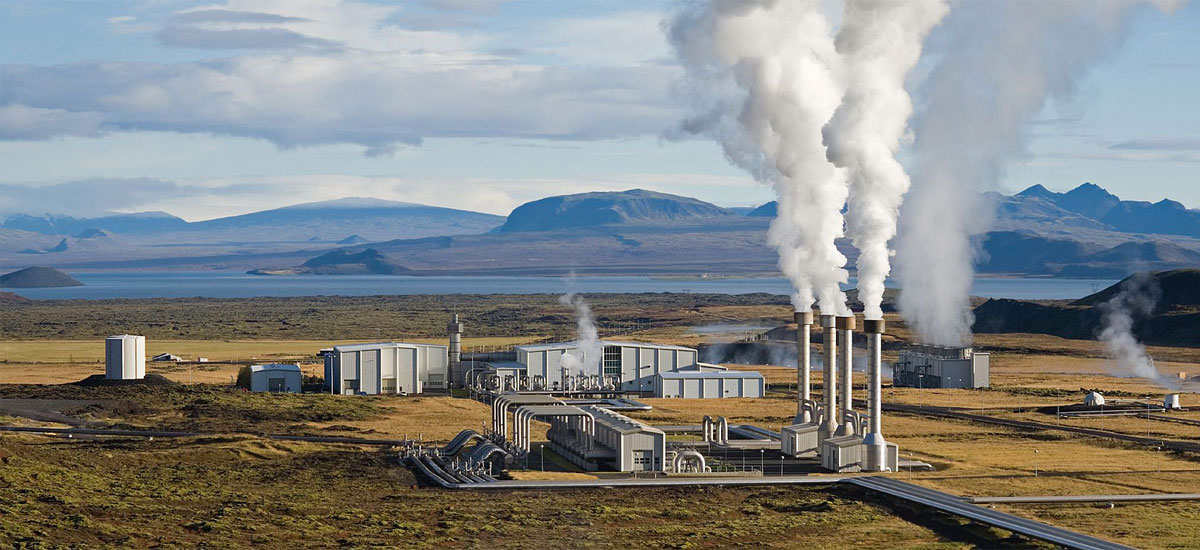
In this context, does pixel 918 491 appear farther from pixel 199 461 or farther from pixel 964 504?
pixel 199 461

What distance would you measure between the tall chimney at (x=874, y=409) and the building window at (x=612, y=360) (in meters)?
47.8

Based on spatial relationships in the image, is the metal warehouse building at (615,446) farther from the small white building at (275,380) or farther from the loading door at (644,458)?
the small white building at (275,380)

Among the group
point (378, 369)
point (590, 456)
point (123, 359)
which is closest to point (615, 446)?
point (590, 456)

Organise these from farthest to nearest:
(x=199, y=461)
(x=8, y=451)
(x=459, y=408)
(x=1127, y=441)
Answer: (x=459, y=408)
(x=1127, y=441)
(x=199, y=461)
(x=8, y=451)

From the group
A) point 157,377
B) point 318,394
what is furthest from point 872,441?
point 157,377

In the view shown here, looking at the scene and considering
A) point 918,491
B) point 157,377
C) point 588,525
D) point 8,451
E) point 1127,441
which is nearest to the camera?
point 588,525

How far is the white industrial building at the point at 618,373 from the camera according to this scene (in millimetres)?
121125

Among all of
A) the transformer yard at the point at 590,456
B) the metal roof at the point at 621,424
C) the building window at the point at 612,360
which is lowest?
the transformer yard at the point at 590,456

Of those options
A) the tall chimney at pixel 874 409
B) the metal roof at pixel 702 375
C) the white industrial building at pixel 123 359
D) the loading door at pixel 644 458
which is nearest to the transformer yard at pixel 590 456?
the loading door at pixel 644 458

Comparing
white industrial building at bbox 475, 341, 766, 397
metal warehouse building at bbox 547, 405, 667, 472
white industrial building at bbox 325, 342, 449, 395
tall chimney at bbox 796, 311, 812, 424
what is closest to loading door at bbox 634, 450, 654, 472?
metal warehouse building at bbox 547, 405, 667, 472

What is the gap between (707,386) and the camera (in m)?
121

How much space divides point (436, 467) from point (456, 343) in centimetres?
5001

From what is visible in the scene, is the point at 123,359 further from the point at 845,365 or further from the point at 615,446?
the point at 845,365

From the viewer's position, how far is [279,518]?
197ft
